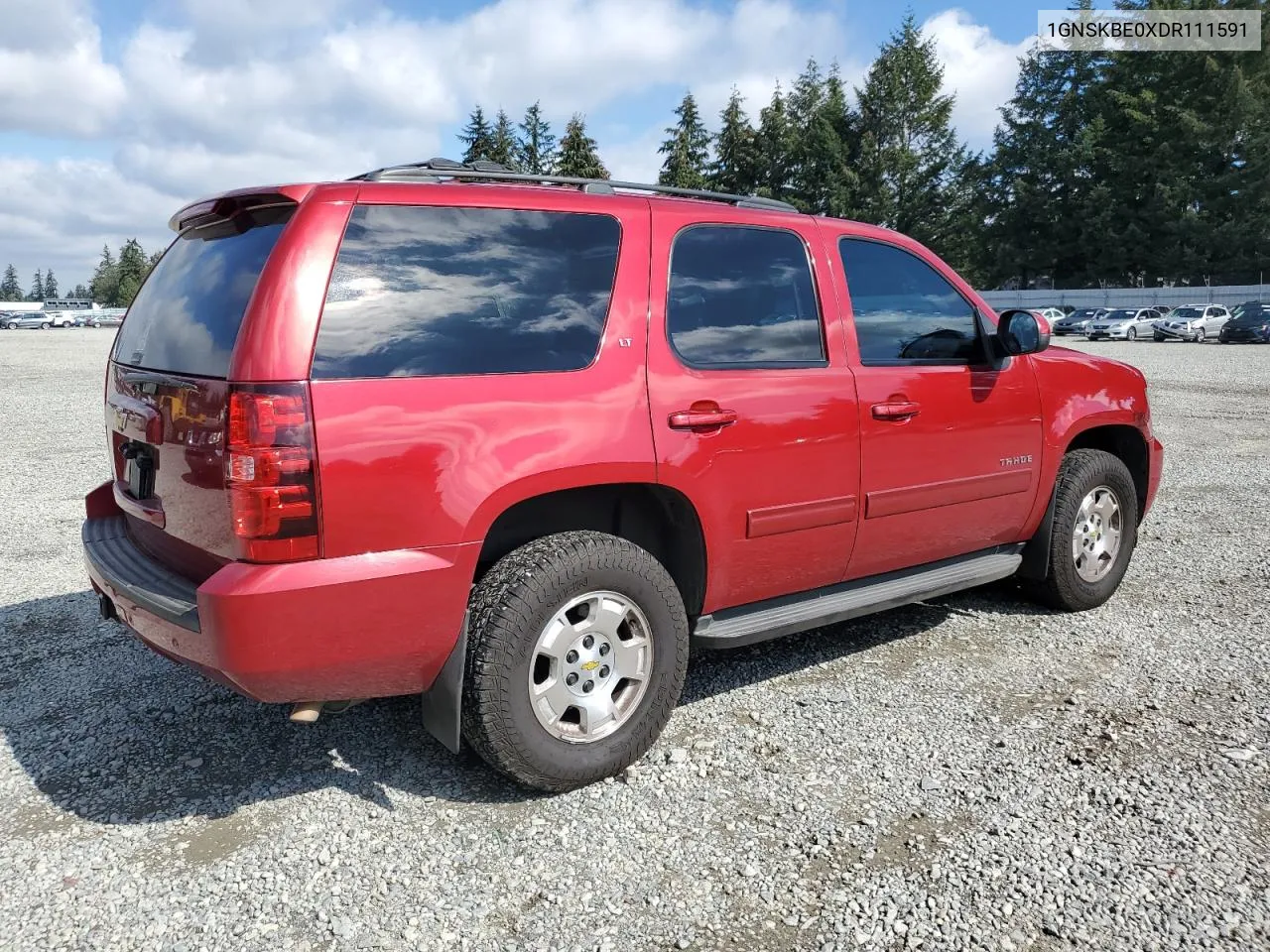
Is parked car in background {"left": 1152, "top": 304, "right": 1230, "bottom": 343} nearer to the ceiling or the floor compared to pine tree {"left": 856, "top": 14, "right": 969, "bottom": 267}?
nearer to the floor

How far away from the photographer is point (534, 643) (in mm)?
2871

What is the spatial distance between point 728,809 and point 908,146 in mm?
64782

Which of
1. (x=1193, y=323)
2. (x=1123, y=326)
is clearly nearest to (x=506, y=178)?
(x=1193, y=323)

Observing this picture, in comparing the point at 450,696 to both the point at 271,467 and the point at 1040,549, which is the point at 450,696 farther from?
the point at 1040,549

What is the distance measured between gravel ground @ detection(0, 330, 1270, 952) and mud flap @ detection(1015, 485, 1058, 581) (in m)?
0.29

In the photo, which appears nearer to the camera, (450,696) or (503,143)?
(450,696)

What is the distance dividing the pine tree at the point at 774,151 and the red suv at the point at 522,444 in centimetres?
6039

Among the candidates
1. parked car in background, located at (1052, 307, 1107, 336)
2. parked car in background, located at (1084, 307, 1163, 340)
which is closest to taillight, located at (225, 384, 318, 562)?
parked car in background, located at (1084, 307, 1163, 340)

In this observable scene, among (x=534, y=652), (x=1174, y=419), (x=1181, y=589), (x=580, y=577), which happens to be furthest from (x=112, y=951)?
(x=1174, y=419)

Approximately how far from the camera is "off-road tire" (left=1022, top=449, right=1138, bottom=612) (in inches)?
178

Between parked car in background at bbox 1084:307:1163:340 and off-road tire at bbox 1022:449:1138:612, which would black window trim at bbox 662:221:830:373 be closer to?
off-road tire at bbox 1022:449:1138:612

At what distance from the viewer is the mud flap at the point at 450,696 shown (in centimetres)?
281

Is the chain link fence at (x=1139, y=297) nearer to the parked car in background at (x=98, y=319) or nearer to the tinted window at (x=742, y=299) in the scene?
the tinted window at (x=742, y=299)

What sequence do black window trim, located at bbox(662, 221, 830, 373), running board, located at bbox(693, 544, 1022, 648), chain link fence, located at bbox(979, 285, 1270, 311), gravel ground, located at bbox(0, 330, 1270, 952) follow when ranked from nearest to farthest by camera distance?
gravel ground, located at bbox(0, 330, 1270, 952) → black window trim, located at bbox(662, 221, 830, 373) → running board, located at bbox(693, 544, 1022, 648) → chain link fence, located at bbox(979, 285, 1270, 311)
